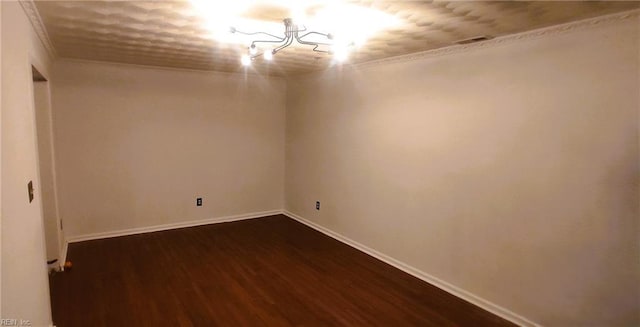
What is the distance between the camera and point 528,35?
2.48 metres

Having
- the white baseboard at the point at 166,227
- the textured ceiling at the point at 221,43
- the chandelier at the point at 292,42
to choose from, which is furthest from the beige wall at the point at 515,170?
the white baseboard at the point at 166,227

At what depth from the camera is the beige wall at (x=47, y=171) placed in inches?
122

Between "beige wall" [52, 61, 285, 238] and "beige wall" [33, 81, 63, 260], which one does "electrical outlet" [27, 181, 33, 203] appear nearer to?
"beige wall" [33, 81, 63, 260]

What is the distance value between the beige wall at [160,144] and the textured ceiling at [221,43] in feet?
2.10

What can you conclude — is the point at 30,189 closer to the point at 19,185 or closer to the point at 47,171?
the point at 19,185

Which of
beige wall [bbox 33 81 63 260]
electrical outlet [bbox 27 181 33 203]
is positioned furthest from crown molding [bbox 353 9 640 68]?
beige wall [bbox 33 81 63 260]

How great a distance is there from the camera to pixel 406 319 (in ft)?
8.82

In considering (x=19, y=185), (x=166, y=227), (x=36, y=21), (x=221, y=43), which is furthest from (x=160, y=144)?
(x=19, y=185)

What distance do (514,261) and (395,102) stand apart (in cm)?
177

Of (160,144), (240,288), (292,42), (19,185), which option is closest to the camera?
(19,185)

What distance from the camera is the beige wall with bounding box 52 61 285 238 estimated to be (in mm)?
4020

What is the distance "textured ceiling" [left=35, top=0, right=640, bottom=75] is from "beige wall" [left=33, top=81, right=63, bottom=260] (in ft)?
1.76

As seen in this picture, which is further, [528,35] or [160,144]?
[160,144]

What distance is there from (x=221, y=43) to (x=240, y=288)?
6.99 ft
